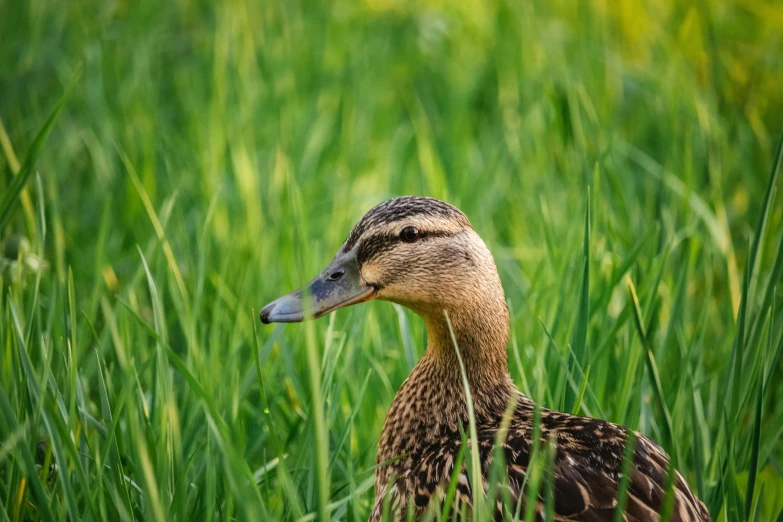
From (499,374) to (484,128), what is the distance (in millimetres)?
2421

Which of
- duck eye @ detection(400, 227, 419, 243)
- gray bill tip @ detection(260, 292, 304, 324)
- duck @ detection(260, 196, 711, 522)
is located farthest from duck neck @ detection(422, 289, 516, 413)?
gray bill tip @ detection(260, 292, 304, 324)

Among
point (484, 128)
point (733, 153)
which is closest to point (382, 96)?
point (484, 128)

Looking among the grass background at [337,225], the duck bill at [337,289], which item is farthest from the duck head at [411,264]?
the grass background at [337,225]

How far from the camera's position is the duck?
179cm

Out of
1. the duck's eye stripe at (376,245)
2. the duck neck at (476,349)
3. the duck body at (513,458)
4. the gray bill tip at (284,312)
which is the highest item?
the duck's eye stripe at (376,245)

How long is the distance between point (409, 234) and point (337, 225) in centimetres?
133

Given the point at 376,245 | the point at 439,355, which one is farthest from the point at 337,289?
the point at 439,355

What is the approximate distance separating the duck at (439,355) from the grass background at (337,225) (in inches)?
4.2

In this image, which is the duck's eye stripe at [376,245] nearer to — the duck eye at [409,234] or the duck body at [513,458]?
the duck eye at [409,234]

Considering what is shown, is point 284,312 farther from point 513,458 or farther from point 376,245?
point 513,458

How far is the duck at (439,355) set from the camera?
1.79 metres

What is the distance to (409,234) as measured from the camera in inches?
79.5

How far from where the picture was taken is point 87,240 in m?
3.38

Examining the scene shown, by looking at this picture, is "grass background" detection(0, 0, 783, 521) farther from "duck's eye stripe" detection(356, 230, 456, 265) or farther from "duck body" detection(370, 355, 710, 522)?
"duck's eye stripe" detection(356, 230, 456, 265)
